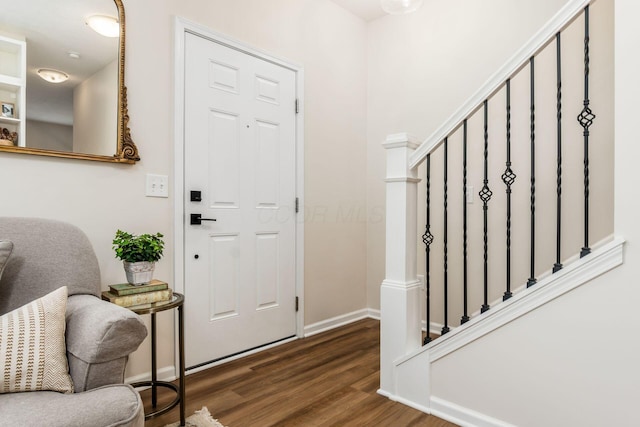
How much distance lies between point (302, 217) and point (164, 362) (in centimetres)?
133

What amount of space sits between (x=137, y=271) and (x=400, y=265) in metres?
1.22

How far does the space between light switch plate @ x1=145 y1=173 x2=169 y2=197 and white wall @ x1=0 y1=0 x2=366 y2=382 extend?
0.12 feet

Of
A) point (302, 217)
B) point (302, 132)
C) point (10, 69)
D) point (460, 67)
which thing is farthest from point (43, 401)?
point (460, 67)

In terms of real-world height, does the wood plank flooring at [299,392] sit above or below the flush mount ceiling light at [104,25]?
below

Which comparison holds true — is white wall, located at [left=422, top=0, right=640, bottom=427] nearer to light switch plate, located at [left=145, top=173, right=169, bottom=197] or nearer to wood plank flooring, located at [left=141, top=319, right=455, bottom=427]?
wood plank flooring, located at [left=141, top=319, right=455, bottom=427]

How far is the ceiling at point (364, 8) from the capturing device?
320 cm


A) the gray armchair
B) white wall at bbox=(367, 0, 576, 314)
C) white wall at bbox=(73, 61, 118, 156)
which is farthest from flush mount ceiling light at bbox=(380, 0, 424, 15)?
the gray armchair

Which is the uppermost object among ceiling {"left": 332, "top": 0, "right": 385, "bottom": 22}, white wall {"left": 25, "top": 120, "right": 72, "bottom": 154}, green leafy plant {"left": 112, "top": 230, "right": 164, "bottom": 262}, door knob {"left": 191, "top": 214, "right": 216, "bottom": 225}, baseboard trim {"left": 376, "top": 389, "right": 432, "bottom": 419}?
ceiling {"left": 332, "top": 0, "right": 385, "bottom": 22}

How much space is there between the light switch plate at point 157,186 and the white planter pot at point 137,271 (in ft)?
1.71

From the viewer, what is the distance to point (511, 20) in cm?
268

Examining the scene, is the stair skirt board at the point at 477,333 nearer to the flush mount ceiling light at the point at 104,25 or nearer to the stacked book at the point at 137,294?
the stacked book at the point at 137,294

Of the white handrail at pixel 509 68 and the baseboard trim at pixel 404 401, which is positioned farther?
the baseboard trim at pixel 404 401

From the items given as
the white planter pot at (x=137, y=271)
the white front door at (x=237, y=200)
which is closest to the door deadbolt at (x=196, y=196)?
the white front door at (x=237, y=200)

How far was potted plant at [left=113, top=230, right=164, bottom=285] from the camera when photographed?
5.63 feet
